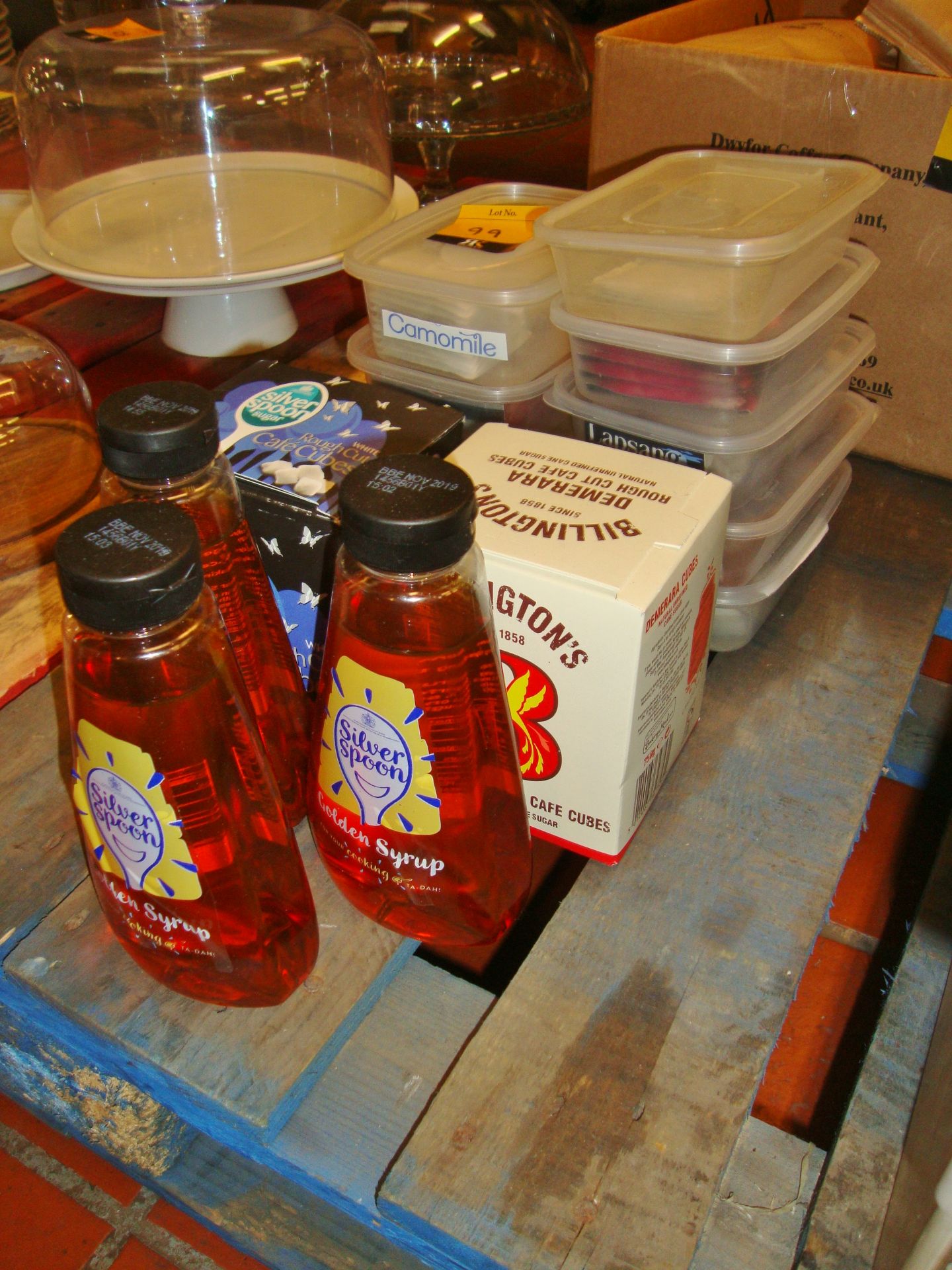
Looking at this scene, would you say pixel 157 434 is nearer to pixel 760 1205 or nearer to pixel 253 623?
pixel 253 623

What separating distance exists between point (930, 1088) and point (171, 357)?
2.77 feet

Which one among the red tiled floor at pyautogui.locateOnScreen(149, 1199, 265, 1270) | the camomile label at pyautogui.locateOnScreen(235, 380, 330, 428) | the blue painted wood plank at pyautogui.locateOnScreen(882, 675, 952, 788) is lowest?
the red tiled floor at pyautogui.locateOnScreen(149, 1199, 265, 1270)

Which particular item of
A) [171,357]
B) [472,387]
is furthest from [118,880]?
[171,357]

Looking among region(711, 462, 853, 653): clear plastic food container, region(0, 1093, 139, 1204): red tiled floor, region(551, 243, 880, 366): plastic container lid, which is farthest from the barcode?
region(0, 1093, 139, 1204): red tiled floor

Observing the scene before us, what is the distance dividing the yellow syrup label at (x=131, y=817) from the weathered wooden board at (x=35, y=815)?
0.13m

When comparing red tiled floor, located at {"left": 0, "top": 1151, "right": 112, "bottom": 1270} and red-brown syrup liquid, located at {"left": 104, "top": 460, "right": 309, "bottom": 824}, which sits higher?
red-brown syrup liquid, located at {"left": 104, "top": 460, "right": 309, "bottom": 824}

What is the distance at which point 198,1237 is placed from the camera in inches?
32.6

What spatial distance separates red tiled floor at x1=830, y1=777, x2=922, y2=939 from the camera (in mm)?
1045

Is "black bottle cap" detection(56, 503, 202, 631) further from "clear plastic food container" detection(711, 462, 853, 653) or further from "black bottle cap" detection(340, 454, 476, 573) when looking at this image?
"clear plastic food container" detection(711, 462, 853, 653)

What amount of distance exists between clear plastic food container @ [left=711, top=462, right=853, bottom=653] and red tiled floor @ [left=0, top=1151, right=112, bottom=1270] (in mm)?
737

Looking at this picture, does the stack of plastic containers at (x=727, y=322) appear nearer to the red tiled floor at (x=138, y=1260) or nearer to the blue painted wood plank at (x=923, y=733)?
the blue painted wood plank at (x=923, y=733)

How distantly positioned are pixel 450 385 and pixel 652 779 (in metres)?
0.29

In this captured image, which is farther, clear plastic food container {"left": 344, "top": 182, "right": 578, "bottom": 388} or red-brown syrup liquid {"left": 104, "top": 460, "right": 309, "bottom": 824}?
clear plastic food container {"left": 344, "top": 182, "right": 578, "bottom": 388}

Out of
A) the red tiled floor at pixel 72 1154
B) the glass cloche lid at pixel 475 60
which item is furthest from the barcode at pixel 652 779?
the glass cloche lid at pixel 475 60
